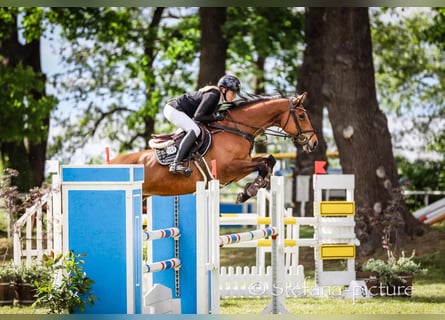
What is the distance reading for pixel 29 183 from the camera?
1889cm

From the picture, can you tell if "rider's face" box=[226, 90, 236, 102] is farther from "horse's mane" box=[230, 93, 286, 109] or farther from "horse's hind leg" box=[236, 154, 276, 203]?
"horse's hind leg" box=[236, 154, 276, 203]

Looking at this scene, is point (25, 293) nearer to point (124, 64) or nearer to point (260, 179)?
point (260, 179)

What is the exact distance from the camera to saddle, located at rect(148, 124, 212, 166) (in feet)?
35.8

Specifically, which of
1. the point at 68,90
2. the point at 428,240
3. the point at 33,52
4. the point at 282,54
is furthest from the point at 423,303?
the point at 68,90

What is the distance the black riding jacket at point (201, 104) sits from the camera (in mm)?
10547

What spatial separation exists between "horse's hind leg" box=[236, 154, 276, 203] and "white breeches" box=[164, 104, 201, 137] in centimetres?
70

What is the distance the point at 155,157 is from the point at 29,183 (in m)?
8.20

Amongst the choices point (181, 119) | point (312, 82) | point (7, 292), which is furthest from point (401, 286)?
point (312, 82)

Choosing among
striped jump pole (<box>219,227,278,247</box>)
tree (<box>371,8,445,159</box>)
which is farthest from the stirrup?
tree (<box>371,8,445,159</box>)

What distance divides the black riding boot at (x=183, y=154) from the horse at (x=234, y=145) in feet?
0.29

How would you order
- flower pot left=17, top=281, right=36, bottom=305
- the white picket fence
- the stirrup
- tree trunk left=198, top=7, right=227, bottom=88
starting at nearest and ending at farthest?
the white picket fence < flower pot left=17, top=281, right=36, bottom=305 < the stirrup < tree trunk left=198, top=7, right=227, bottom=88

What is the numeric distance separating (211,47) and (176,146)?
865 cm

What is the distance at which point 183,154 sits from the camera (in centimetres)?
1084

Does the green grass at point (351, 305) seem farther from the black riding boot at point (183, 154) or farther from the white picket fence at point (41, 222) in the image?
the black riding boot at point (183, 154)
